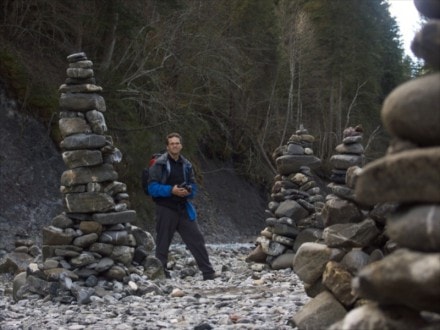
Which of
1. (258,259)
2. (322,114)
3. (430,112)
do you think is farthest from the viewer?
(322,114)

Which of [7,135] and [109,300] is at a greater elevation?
[7,135]

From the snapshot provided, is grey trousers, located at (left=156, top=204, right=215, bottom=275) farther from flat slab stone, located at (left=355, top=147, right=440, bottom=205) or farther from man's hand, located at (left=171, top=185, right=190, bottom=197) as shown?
flat slab stone, located at (left=355, top=147, right=440, bottom=205)

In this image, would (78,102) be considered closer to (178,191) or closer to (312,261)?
(178,191)

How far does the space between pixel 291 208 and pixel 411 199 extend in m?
11.6

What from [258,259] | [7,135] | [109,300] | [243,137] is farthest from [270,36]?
[109,300]

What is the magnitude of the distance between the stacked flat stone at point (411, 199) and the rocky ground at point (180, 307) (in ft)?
9.63

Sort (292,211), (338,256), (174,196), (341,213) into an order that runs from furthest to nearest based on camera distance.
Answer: (292,211) < (174,196) < (341,213) < (338,256)

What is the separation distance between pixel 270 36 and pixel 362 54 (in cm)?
1280

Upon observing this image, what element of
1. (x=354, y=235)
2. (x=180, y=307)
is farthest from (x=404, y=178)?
(x=180, y=307)

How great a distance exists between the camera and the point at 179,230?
13672 millimetres

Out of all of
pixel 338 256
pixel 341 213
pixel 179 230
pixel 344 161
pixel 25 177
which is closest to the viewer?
pixel 338 256

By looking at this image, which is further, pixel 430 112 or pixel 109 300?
pixel 109 300

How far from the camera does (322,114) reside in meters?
46.9

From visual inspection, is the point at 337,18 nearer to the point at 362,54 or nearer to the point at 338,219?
→ the point at 362,54
